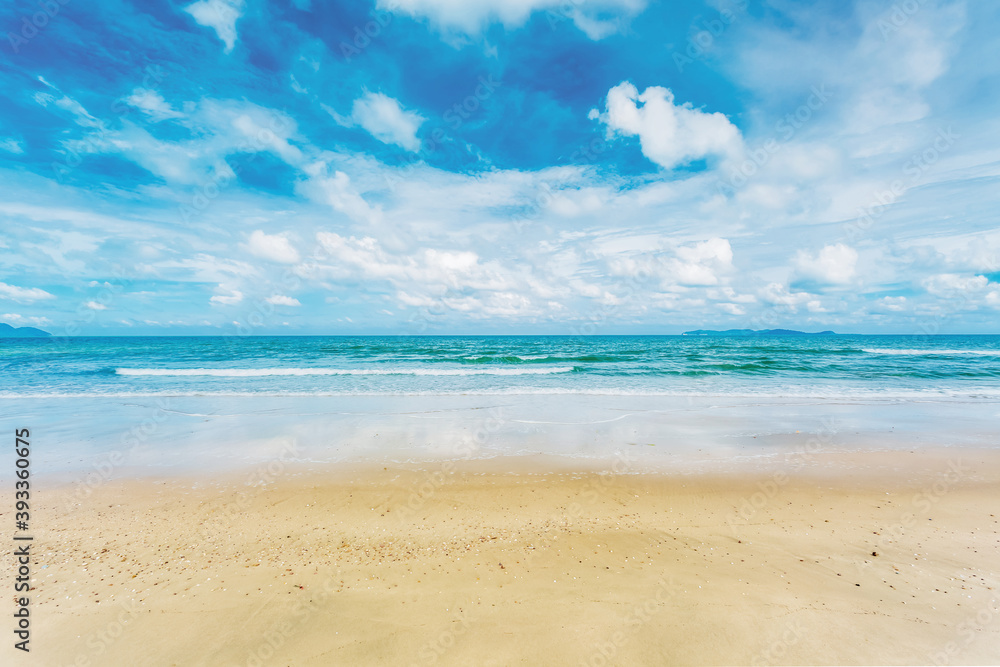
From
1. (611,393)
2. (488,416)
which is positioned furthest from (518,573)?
(611,393)

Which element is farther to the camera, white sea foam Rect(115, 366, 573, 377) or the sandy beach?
white sea foam Rect(115, 366, 573, 377)

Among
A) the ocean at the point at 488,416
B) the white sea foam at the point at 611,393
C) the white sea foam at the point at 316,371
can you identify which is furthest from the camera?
the white sea foam at the point at 316,371

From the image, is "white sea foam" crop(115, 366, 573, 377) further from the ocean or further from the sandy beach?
the sandy beach

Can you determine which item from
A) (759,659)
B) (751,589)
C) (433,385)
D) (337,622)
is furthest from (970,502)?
(433,385)

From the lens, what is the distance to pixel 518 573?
4.77 m

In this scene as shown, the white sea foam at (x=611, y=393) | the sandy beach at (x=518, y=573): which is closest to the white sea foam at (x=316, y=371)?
the white sea foam at (x=611, y=393)

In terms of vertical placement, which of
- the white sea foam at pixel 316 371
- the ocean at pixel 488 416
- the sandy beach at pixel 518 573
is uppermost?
the white sea foam at pixel 316 371

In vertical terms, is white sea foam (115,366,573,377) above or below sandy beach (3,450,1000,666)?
above

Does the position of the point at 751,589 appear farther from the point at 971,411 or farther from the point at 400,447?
the point at 971,411

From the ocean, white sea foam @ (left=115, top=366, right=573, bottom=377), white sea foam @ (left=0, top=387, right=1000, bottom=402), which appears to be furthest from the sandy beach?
white sea foam @ (left=115, top=366, right=573, bottom=377)

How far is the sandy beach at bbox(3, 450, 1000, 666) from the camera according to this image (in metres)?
3.80

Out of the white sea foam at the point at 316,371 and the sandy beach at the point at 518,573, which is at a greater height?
the white sea foam at the point at 316,371

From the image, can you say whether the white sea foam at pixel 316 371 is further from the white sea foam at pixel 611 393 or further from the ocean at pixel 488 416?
the white sea foam at pixel 611 393

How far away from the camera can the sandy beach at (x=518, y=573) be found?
12.5 feet
